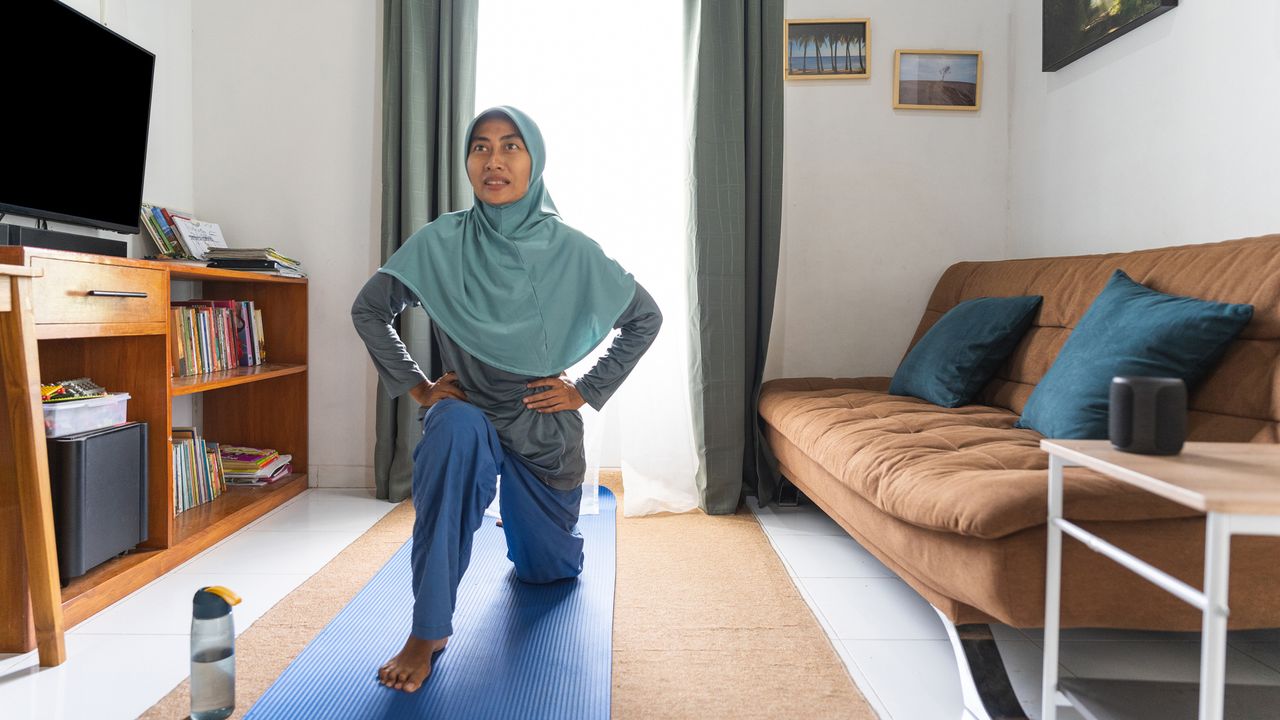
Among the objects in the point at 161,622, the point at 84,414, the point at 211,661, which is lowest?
the point at 161,622

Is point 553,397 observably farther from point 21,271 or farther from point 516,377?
point 21,271

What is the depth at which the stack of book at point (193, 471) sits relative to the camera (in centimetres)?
258

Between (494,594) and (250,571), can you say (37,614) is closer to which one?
(250,571)

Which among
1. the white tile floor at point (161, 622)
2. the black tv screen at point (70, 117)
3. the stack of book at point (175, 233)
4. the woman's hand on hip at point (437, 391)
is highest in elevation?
the black tv screen at point (70, 117)

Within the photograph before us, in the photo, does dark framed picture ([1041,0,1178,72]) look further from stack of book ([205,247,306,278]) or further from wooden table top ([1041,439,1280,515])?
stack of book ([205,247,306,278])

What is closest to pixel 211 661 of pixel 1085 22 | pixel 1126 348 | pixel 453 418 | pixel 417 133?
pixel 453 418

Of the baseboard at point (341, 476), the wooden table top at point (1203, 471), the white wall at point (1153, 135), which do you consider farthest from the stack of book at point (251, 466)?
the white wall at point (1153, 135)

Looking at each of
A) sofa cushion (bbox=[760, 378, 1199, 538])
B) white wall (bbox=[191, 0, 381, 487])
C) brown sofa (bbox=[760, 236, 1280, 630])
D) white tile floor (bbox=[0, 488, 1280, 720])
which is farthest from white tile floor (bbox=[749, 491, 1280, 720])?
white wall (bbox=[191, 0, 381, 487])

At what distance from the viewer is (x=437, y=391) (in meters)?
1.82

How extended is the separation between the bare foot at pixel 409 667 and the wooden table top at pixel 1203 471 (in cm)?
116

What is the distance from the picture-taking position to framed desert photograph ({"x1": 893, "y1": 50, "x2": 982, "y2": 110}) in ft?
10.5

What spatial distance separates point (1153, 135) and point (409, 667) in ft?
8.11

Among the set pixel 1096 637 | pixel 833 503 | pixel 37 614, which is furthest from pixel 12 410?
pixel 1096 637

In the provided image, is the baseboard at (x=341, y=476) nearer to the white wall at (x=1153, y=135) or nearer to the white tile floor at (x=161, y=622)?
the white tile floor at (x=161, y=622)
